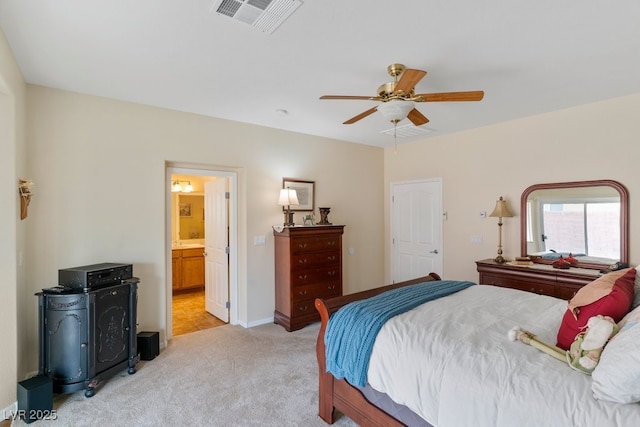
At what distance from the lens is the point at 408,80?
6.91ft

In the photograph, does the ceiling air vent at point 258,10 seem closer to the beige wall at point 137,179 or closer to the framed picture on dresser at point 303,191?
the beige wall at point 137,179

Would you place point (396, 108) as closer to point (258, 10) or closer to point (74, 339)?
point (258, 10)

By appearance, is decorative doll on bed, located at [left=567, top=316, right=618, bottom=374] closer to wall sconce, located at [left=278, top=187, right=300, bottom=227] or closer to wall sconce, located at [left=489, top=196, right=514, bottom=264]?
wall sconce, located at [left=489, top=196, right=514, bottom=264]

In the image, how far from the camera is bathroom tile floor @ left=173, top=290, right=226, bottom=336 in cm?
412

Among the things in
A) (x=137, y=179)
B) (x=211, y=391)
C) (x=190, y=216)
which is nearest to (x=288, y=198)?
(x=137, y=179)

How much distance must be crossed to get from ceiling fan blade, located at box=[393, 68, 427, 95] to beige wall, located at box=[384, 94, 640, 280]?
2484 millimetres

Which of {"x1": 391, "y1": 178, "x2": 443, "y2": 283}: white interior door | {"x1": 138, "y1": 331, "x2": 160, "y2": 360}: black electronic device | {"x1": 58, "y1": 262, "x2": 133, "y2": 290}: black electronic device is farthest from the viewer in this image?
{"x1": 391, "y1": 178, "x2": 443, "y2": 283}: white interior door

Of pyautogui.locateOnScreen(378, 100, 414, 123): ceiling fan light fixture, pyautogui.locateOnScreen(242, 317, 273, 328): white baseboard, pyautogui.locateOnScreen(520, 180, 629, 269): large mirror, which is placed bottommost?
pyautogui.locateOnScreen(242, 317, 273, 328): white baseboard

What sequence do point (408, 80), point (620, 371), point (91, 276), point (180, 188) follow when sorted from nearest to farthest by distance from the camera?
point (620, 371) → point (408, 80) → point (91, 276) → point (180, 188)

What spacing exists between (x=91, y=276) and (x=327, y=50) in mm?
2618

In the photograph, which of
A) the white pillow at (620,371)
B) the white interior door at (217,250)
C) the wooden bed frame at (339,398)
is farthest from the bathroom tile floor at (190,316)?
the white pillow at (620,371)

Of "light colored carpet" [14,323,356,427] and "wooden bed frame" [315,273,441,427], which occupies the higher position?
"wooden bed frame" [315,273,441,427]

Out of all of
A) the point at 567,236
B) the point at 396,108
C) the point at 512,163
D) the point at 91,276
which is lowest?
the point at 91,276

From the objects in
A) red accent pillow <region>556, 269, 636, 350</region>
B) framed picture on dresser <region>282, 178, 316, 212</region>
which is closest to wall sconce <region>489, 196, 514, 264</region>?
red accent pillow <region>556, 269, 636, 350</region>
